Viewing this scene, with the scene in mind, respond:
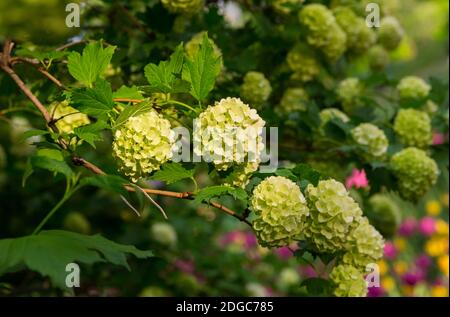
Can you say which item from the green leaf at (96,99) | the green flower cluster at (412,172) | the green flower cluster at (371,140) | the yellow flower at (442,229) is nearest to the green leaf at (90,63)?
the green leaf at (96,99)

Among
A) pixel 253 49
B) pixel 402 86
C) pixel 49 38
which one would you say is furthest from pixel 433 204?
pixel 49 38

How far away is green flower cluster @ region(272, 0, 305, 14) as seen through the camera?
2.29 metres

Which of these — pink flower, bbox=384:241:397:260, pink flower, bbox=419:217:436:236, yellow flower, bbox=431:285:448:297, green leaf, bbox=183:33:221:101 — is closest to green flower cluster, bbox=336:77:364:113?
green leaf, bbox=183:33:221:101

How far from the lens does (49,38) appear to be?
6.59ft

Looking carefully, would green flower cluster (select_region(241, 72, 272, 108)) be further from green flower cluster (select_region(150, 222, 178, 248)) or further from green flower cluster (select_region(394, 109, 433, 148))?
green flower cluster (select_region(150, 222, 178, 248))

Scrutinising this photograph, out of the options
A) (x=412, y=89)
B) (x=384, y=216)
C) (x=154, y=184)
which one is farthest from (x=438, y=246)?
(x=412, y=89)

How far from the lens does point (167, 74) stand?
1349 mm

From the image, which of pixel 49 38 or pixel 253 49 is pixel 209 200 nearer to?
pixel 49 38

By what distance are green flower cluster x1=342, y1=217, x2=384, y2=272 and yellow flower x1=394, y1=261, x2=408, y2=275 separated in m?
2.77

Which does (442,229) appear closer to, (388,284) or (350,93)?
(388,284)

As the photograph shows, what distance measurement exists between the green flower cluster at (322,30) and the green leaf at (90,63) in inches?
41.2

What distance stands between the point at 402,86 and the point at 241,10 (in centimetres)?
65

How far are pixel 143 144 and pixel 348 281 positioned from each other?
Answer: 64cm

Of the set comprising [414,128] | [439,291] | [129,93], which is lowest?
[439,291]
